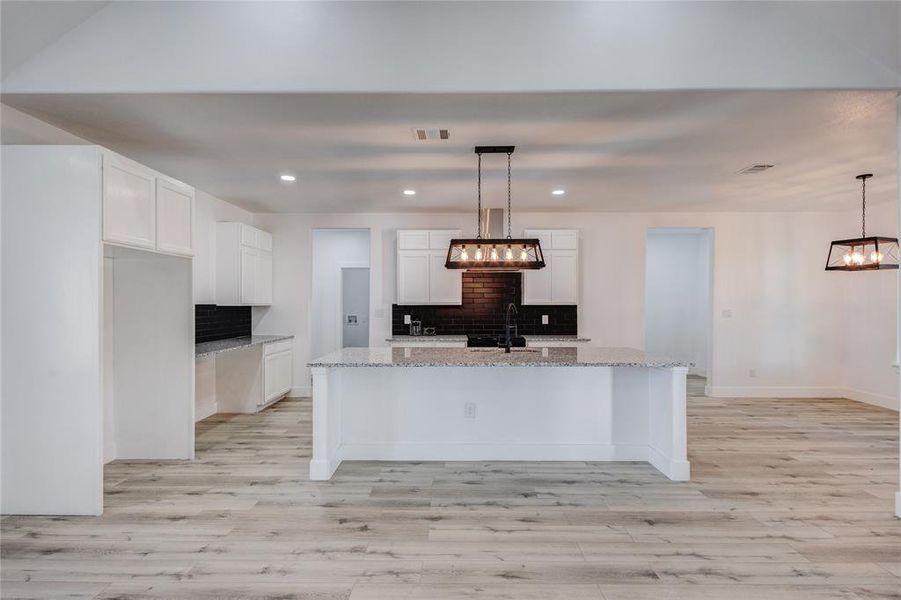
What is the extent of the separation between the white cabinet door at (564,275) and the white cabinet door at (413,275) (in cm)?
161

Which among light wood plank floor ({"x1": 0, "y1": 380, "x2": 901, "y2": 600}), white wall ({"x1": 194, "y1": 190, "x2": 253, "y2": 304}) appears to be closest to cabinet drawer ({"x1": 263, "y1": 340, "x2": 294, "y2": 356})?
white wall ({"x1": 194, "y1": 190, "x2": 253, "y2": 304})

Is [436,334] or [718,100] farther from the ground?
[718,100]

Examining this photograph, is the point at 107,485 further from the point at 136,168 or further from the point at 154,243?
the point at 136,168

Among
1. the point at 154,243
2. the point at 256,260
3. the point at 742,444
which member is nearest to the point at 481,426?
the point at 742,444

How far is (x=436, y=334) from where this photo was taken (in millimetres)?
6656

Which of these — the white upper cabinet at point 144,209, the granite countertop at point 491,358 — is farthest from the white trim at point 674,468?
the white upper cabinet at point 144,209

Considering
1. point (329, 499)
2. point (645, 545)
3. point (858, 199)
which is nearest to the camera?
point (645, 545)

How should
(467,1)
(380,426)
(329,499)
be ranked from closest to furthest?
(467,1), (329,499), (380,426)

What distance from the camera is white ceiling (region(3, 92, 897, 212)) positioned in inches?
118

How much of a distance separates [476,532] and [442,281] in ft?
12.7

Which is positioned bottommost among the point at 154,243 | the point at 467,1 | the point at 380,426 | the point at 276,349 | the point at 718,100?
the point at 380,426

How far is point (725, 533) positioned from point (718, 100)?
8.19 feet

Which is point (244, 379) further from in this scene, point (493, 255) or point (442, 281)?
point (493, 255)

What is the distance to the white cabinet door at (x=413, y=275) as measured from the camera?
20.7 feet
